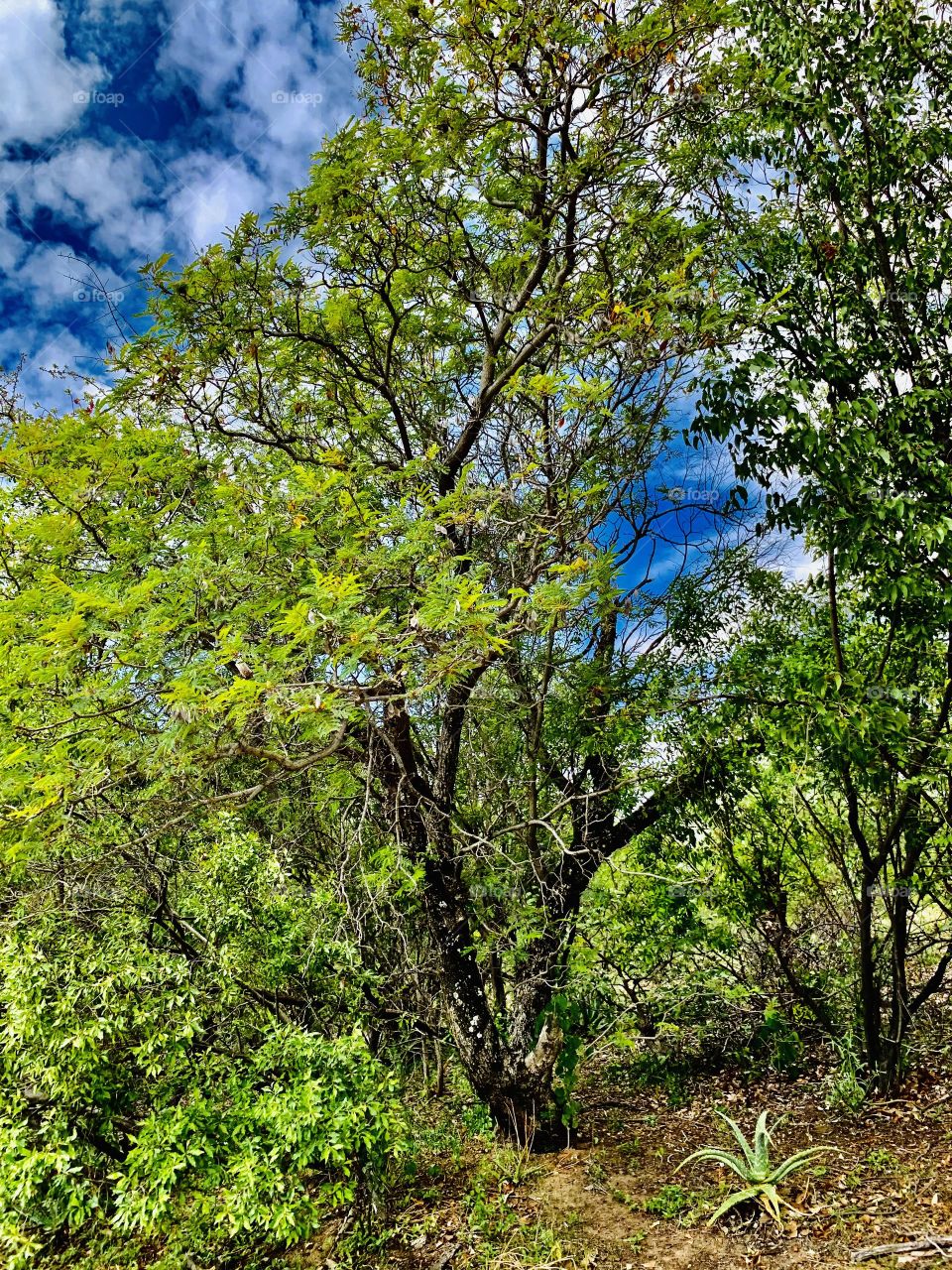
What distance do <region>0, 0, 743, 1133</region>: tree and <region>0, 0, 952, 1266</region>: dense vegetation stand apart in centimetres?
4

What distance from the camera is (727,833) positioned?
594 cm

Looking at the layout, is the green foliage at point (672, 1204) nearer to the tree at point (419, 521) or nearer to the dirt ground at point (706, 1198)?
the dirt ground at point (706, 1198)

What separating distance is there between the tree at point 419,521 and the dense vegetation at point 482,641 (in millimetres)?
42

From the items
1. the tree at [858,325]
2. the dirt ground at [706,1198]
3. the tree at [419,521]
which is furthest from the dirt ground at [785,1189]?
the tree at [858,325]

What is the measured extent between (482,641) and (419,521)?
1.08 meters

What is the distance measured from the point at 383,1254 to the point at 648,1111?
8.33 feet

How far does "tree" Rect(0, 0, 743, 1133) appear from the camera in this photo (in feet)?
11.3

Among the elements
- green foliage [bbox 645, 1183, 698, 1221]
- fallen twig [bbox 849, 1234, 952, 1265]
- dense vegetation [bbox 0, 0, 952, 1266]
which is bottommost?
green foliage [bbox 645, 1183, 698, 1221]

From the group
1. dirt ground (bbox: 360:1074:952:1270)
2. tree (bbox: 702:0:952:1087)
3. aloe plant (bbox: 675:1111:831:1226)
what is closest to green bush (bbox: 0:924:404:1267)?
dirt ground (bbox: 360:1074:952:1270)

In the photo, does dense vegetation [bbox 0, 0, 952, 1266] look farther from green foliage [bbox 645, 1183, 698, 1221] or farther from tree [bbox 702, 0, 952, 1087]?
green foliage [bbox 645, 1183, 698, 1221]

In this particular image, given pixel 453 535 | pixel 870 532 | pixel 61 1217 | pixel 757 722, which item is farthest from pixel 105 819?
pixel 870 532

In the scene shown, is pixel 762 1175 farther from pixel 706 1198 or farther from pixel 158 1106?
pixel 158 1106

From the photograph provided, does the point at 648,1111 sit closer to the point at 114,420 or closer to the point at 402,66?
the point at 114,420

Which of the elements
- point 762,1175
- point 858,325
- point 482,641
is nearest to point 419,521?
point 482,641
